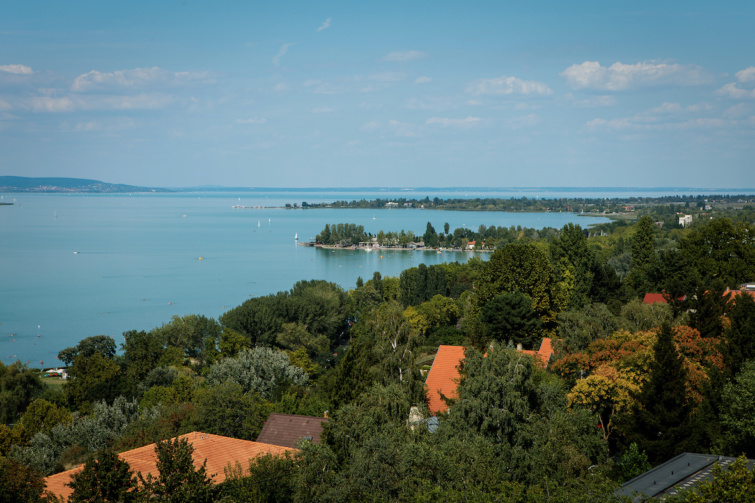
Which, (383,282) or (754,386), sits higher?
(754,386)

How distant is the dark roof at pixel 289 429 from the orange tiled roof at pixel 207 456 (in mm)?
1204

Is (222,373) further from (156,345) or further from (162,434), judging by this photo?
(156,345)

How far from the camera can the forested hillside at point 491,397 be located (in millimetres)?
10328

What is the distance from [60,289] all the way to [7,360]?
28182 mm

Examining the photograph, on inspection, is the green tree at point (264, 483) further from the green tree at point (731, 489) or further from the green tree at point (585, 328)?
the green tree at point (585, 328)

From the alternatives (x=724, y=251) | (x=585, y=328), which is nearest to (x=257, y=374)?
(x=585, y=328)

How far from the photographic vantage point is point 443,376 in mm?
20141

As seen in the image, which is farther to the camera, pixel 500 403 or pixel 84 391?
pixel 84 391

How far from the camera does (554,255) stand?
117 ft

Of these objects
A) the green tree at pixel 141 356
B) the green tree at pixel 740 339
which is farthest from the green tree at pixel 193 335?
the green tree at pixel 740 339

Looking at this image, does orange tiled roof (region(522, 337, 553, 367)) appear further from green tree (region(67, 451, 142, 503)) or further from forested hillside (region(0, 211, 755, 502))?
green tree (region(67, 451, 142, 503))

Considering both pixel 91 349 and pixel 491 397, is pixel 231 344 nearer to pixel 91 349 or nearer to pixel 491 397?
pixel 91 349

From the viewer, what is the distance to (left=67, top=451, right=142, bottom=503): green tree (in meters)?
9.51

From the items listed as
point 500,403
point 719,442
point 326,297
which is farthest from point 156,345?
point 719,442
